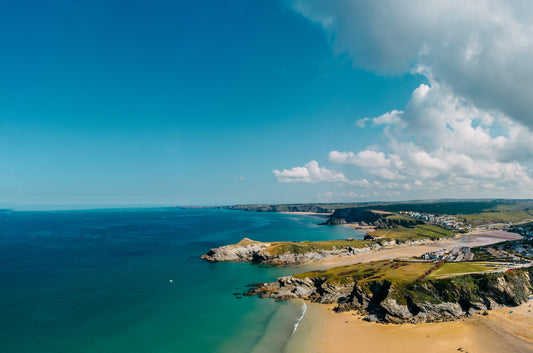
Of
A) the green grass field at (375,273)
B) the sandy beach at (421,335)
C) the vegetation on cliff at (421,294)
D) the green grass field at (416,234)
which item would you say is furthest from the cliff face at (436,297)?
the green grass field at (416,234)

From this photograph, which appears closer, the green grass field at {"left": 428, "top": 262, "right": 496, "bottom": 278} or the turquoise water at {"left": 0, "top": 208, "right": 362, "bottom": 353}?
the turquoise water at {"left": 0, "top": 208, "right": 362, "bottom": 353}

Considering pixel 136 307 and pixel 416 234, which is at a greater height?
pixel 136 307

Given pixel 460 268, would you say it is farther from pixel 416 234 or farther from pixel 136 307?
pixel 416 234

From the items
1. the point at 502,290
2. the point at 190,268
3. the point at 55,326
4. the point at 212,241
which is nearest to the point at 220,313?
the point at 55,326

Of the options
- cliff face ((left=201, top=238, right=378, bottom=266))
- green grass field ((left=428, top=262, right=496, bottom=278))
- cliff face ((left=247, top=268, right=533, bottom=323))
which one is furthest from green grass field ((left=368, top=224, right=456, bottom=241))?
cliff face ((left=247, top=268, right=533, bottom=323))

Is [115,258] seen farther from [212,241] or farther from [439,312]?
[439,312]

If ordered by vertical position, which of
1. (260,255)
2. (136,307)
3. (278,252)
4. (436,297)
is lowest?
(136,307)

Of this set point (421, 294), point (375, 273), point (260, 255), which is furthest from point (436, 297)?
point (260, 255)

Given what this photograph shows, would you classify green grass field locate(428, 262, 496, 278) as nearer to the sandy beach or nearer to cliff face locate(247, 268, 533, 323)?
cliff face locate(247, 268, 533, 323)
